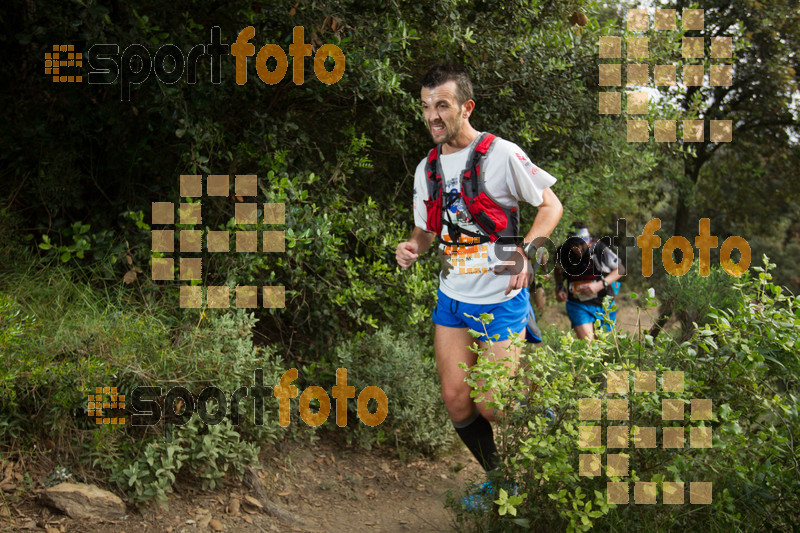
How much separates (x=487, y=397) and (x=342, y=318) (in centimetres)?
231

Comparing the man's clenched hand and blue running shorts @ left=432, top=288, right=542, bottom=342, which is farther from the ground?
the man's clenched hand

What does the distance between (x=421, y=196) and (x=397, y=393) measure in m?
1.89

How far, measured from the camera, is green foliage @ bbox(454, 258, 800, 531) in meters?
2.86

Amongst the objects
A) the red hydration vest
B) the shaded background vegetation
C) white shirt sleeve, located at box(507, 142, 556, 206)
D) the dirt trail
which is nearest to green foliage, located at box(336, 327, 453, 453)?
the shaded background vegetation

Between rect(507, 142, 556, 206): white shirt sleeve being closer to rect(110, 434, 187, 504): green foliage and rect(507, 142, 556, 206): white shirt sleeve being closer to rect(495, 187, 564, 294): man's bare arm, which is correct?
rect(495, 187, 564, 294): man's bare arm

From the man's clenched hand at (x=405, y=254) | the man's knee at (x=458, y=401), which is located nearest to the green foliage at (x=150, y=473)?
the man's knee at (x=458, y=401)

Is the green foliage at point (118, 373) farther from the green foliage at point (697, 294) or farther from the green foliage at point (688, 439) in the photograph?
the green foliage at point (697, 294)

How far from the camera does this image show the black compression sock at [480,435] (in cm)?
392

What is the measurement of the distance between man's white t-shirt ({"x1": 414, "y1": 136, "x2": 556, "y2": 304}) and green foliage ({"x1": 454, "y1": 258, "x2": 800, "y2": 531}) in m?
0.59

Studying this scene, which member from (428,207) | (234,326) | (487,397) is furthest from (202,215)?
(487,397)

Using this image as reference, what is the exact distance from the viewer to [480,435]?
3943 mm

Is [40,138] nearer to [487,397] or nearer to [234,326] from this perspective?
[234,326]

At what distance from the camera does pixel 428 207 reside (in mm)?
3904

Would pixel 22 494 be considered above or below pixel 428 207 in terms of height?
below
